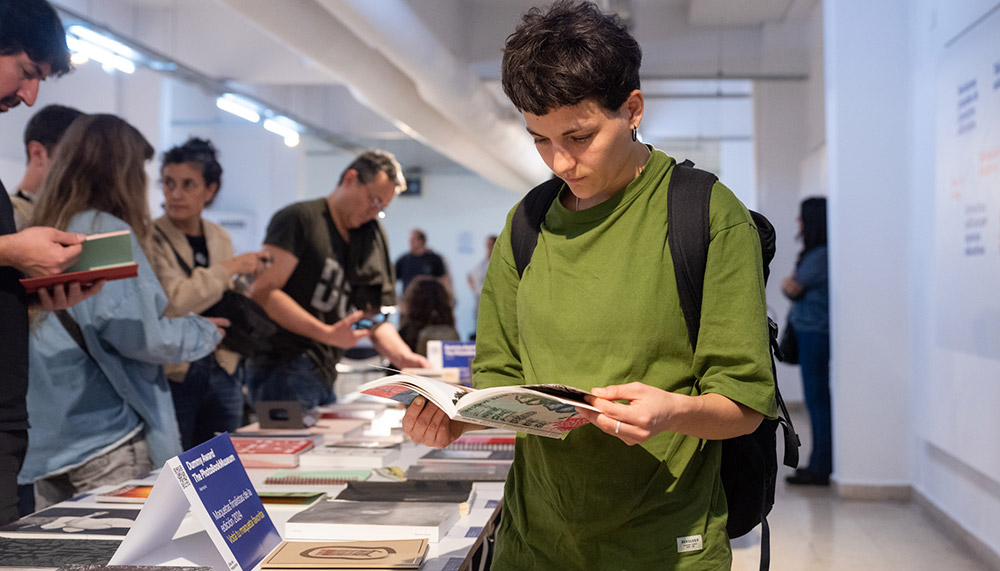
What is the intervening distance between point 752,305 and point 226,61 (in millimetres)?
8759

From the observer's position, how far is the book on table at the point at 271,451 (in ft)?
8.20

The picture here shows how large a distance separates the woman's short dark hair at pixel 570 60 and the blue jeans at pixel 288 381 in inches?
110

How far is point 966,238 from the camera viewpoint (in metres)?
4.02

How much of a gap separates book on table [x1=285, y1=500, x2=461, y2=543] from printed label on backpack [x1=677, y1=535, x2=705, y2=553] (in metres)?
0.61

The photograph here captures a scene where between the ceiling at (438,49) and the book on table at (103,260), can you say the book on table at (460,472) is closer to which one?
the book on table at (103,260)

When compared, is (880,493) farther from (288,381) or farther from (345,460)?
(345,460)

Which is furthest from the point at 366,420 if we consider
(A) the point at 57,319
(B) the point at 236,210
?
(B) the point at 236,210

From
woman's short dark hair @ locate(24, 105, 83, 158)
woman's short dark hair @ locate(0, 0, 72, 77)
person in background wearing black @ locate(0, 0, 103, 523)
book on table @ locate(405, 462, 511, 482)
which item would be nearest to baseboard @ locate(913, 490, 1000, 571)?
book on table @ locate(405, 462, 511, 482)

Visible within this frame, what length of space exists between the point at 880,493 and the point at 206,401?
390 centimetres

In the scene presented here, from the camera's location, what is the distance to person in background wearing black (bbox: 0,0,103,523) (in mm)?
1846

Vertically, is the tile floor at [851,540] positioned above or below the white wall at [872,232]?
below

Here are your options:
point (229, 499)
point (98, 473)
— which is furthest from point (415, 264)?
point (229, 499)

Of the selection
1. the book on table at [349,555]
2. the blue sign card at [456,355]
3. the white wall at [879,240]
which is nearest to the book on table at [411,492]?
the book on table at [349,555]

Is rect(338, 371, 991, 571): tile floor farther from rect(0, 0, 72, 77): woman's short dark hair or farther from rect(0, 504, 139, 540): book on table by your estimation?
rect(0, 0, 72, 77): woman's short dark hair
